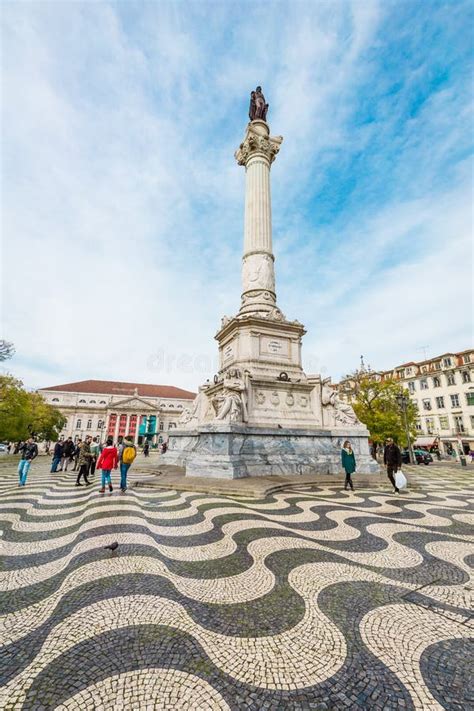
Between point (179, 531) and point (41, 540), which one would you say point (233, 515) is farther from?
point (41, 540)

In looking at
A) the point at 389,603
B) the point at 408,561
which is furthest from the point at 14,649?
the point at 408,561

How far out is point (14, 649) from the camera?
1.95 m

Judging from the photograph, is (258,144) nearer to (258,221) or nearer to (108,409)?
(258,221)

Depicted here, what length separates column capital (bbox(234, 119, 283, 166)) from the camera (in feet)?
57.3

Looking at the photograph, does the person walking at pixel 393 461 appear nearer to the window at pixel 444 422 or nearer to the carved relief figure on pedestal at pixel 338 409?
the carved relief figure on pedestal at pixel 338 409

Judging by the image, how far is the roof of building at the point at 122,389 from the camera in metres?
80.1

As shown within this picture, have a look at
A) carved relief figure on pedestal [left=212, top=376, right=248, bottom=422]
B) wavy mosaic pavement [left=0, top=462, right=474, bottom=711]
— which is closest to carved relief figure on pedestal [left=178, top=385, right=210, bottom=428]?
carved relief figure on pedestal [left=212, top=376, right=248, bottom=422]

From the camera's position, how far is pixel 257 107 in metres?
19.5

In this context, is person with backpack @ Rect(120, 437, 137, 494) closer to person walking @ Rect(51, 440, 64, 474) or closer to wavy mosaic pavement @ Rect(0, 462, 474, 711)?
wavy mosaic pavement @ Rect(0, 462, 474, 711)

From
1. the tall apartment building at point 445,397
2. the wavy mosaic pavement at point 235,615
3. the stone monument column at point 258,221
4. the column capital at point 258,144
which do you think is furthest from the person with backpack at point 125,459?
the tall apartment building at point 445,397

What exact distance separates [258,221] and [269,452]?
1164cm

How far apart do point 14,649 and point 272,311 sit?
1282 centimetres

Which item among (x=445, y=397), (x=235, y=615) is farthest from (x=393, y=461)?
(x=445, y=397)

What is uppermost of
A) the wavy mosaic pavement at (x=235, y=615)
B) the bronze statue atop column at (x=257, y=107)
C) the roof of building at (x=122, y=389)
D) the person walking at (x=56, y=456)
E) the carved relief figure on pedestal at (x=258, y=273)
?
the bronze statue atop column at (x=257, y=107)
